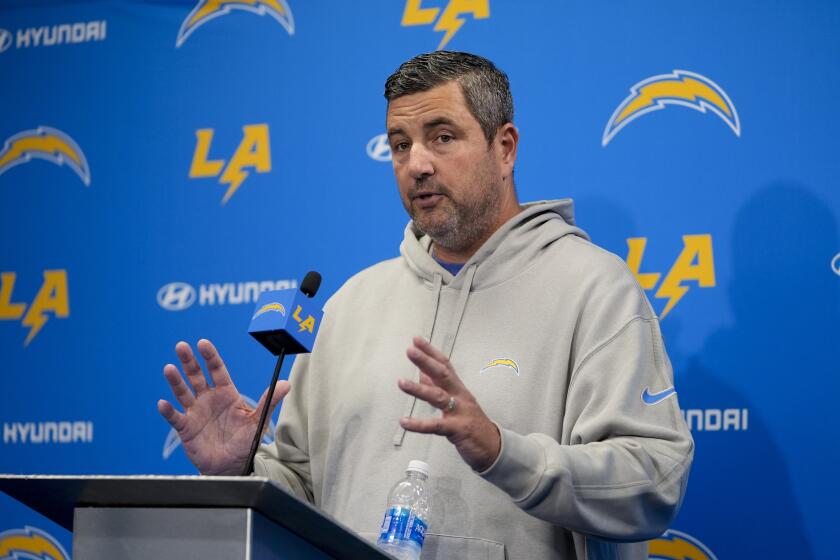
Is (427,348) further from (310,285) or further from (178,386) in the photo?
(178,386)

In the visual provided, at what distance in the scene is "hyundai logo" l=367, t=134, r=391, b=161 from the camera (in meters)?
3.27

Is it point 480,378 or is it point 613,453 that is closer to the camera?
point 613,453

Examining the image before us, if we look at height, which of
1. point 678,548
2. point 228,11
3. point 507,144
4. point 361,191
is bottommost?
point 678,548

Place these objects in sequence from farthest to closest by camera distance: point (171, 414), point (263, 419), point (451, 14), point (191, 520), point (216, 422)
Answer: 1. point (451, 14)
2. point (216, 422)
3. point (171, 414)
4. point (263, 419)
5. point (191, 520)

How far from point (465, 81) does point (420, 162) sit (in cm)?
23

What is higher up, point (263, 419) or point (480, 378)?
point (480, 378)

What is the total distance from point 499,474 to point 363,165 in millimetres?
1596

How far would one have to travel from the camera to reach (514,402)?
230cm

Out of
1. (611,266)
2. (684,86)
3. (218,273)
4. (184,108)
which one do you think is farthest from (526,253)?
(184,108)

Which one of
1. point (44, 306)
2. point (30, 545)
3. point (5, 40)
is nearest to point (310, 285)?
point (44, 306)

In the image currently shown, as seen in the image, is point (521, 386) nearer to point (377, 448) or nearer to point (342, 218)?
point (377, 448)

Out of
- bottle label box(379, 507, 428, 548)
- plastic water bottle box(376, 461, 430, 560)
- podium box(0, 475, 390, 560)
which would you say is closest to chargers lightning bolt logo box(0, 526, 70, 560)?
plastic water bottle box(376, 461, 430, 560)

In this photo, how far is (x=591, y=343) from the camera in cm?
228

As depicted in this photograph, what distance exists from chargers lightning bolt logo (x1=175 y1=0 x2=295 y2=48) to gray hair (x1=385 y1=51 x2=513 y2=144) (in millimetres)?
974
